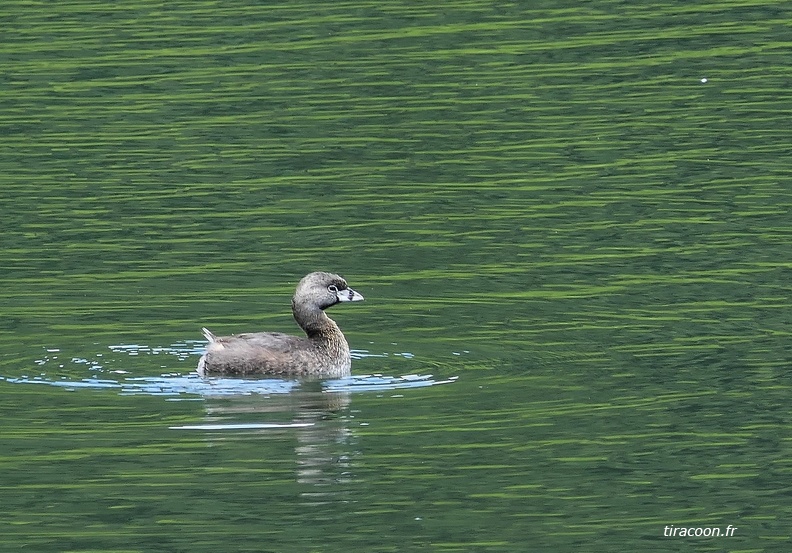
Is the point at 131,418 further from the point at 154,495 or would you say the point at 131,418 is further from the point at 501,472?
the point at 501,472

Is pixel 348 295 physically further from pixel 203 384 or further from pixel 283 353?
pixel 203 384

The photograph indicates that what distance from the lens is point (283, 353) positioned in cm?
1684

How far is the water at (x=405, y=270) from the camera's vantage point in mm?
13227

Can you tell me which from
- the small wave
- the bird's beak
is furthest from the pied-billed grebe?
the small wave

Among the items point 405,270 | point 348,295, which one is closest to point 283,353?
point 348,295

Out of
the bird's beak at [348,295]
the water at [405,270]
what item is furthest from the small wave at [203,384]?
the bird's beak at [348,295]

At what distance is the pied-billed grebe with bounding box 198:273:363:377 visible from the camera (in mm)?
16391

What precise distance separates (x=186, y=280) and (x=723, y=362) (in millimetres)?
5290

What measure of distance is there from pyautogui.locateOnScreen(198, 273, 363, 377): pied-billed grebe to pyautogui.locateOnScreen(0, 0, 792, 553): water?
0.19 meters

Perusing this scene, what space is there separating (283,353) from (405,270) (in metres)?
3.04

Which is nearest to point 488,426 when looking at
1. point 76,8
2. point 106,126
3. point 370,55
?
point 106,126

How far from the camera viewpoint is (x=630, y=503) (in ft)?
42.9

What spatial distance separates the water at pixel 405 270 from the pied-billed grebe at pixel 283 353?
189mm

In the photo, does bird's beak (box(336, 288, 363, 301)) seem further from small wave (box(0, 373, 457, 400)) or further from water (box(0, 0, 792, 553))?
small wave (box(0, 373, 457, 400))
